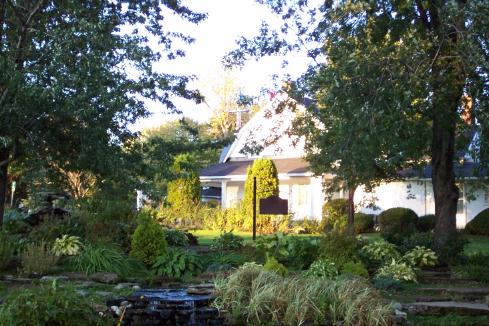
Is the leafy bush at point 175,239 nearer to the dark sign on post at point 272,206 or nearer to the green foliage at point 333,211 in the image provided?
the dark sign on post at point 272,206

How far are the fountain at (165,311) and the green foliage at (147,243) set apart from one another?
380cm

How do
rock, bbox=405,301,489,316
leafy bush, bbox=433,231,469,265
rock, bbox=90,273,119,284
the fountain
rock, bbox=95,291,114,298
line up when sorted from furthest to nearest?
leafy bush, bbox=433,231,469,265, rock, bbox=90,273,119,284, rock, bbox=95,291,114,298, rock, bbox=405,301,489,316, the fountain

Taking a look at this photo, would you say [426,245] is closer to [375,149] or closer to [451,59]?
[375,149]

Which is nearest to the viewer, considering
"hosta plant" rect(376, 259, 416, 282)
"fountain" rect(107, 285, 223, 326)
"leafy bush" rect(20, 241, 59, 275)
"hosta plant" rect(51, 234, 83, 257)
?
"fountain" rect(107, 285, 223, 326)

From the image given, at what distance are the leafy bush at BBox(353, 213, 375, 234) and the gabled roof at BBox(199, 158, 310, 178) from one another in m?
4.21

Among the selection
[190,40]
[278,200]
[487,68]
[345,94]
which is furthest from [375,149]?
[278,200]

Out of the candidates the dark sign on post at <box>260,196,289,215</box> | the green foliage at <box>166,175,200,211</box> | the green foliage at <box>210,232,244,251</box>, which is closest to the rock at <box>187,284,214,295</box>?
the green foliage at <box>210,232,244,251</box>

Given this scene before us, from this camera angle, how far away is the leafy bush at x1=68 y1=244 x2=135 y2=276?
10.5 m

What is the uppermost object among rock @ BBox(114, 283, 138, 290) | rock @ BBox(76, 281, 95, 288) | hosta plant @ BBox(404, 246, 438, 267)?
hosta plant @ BBox(404, 246, 438, 267)

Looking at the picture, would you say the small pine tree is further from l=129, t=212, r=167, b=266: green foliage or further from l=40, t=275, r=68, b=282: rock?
l=40, t=275, r=68, b=282: rock

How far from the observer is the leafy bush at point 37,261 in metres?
10.1

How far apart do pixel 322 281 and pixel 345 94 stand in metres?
2.88

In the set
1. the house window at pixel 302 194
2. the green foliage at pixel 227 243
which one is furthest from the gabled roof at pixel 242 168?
the green foliage at pixel 227 243

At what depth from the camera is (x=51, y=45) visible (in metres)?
10.5
